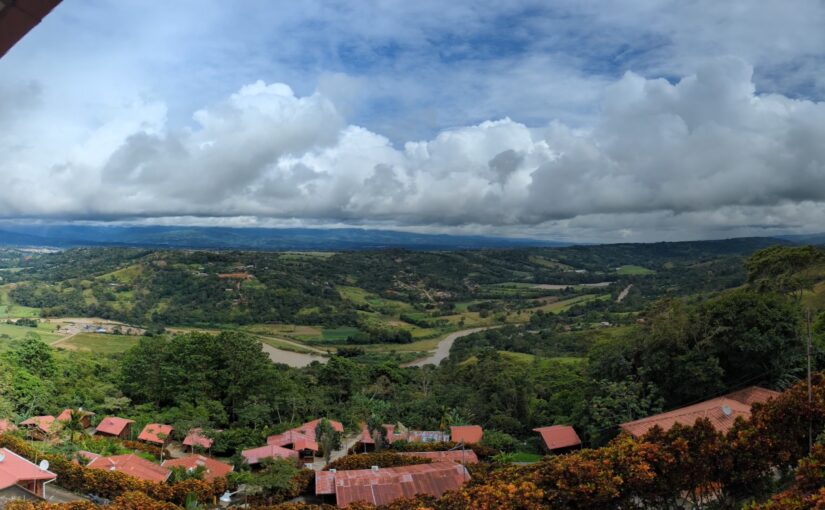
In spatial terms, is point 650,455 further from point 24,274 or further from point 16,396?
point 24,274

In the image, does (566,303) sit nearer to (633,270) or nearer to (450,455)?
(633,270)

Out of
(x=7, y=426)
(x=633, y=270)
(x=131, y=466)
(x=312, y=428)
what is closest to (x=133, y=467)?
(x=131, y=466)

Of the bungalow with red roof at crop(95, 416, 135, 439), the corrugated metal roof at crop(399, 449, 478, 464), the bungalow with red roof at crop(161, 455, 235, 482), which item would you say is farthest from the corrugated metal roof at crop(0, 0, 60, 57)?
the bungalow with red roof at crop(95, 416, 135, 439)

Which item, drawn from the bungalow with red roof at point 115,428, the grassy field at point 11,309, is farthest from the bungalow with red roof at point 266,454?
the grassy field at point 11,309

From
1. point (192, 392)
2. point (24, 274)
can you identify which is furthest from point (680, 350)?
point (24, 274)

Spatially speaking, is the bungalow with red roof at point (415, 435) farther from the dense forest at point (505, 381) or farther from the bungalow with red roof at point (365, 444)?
the dense forest at point (505, 381)

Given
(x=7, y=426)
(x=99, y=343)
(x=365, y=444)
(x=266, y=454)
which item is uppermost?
(x=7, y=426)
